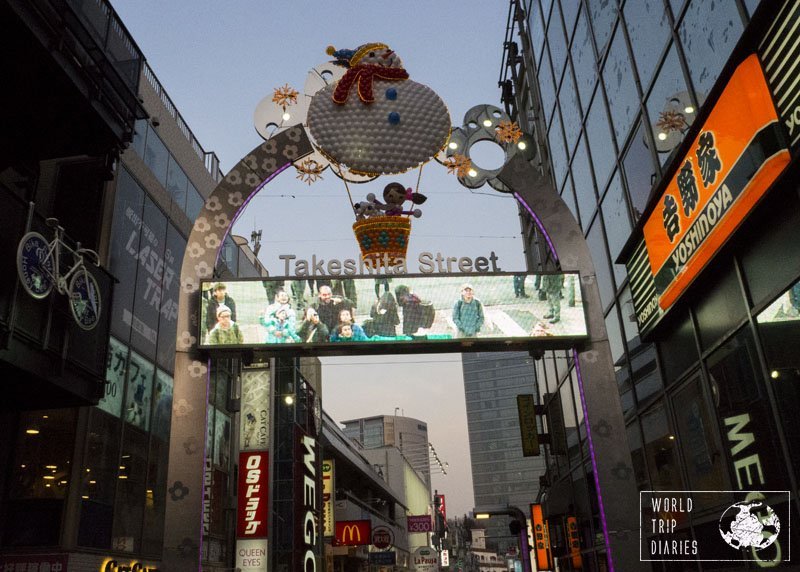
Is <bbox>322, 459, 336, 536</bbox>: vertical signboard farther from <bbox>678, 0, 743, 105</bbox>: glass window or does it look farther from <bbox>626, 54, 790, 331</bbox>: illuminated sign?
<bbox>678, 0, 743, 105</bbox>: glass window

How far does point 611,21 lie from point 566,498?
1510 centimetres

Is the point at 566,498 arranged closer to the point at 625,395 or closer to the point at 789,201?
the point at 625,395

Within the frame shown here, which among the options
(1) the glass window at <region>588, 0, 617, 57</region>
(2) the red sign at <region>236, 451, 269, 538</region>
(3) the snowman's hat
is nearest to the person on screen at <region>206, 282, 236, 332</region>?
(3) the snowman's hat

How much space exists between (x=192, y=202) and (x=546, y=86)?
13459 millimetres

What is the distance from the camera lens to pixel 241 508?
79.4 feet

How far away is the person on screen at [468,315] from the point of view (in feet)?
37.4

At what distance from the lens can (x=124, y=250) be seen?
1888 cm

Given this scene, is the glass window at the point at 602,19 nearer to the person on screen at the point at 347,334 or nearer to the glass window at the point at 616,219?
the glass window at the point at 616,219

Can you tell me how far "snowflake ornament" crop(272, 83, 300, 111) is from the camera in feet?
40.8

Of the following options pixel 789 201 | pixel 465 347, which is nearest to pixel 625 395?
pixel 465 347

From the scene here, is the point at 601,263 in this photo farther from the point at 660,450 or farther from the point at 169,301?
the point at 169,301

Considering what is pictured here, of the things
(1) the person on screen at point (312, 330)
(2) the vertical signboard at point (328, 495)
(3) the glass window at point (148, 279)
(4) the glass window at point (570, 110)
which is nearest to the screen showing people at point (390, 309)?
(1) the person on screen at point (312, 330)

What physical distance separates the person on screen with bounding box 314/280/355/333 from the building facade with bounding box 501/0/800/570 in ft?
14.2

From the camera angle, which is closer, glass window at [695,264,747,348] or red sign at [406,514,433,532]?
glass window at [695,264,747,348]
